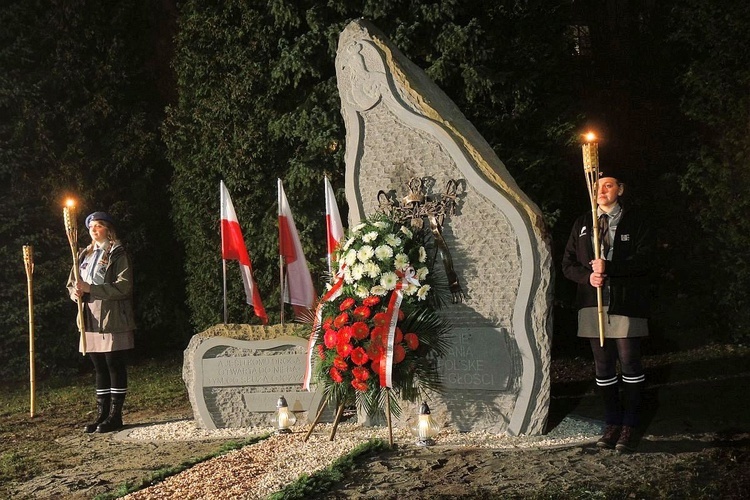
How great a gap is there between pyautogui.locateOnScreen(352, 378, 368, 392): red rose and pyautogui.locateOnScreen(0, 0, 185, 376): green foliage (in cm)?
764

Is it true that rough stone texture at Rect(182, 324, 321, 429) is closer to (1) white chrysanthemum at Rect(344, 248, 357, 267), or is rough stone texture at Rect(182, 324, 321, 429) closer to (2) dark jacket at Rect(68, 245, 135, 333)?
(2) dark jacket at Rect(68, 245, 135, 333)

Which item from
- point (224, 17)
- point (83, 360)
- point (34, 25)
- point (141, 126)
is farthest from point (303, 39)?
point (83, 360)

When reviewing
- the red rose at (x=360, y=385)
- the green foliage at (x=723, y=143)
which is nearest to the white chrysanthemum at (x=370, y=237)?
the red rose at (x=360, y=385)

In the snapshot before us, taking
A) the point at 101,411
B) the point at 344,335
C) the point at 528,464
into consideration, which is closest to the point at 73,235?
the point at 101,411

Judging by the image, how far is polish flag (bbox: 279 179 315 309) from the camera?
7816 millimetres

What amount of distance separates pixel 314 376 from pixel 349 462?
1.06 metres

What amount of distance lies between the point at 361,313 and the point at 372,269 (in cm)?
37

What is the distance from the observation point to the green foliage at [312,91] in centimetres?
1012

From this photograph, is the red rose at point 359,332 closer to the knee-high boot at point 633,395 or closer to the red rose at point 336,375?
the red rose at point 336,375

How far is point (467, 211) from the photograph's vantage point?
654cm

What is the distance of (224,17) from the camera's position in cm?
1095

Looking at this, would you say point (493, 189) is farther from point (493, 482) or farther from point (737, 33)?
point (737, 33)

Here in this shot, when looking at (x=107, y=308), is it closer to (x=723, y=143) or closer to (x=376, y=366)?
(x=376, y=366)

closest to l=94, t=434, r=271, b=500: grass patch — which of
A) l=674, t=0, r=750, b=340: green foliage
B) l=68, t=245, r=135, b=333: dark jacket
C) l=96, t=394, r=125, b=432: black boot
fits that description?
l=96, t=394, r=125, b=432: black boot
